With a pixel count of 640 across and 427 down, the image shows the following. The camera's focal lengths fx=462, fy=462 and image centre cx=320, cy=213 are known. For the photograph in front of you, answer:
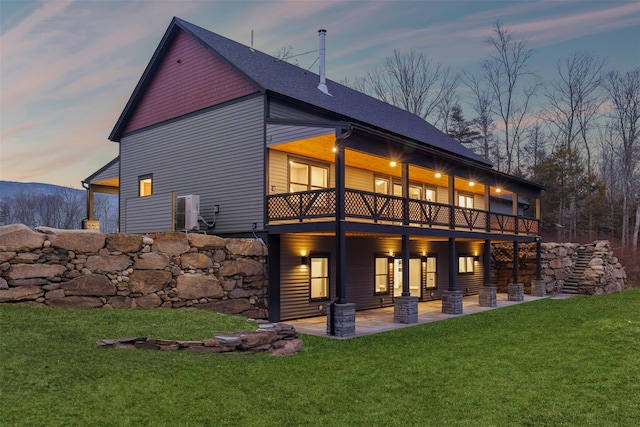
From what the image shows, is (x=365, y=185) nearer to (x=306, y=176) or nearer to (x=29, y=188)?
(x=306, y=176)

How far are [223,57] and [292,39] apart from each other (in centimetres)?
1582

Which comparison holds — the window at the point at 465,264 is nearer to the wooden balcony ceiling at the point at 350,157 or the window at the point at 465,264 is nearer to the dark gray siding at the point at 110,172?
the wooden balcony ceiling at the point at 350,157

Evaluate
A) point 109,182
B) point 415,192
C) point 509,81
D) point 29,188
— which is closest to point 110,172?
point 109,182

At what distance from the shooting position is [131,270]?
1100cm

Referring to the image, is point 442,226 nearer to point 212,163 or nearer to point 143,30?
point 212,163

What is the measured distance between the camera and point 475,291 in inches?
957

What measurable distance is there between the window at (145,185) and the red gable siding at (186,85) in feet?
6.93

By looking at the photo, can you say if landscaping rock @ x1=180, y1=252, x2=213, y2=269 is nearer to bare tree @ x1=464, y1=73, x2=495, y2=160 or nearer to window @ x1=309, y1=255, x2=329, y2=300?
window @ x1=309, y1=255, x2=329, y2=300

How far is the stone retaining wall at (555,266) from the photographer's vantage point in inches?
937

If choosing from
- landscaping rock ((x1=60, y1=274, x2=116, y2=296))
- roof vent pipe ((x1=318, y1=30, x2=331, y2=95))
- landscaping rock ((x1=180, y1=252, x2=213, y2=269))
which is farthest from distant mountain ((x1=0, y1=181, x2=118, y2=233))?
landscaping rock ((x1=60, y1=274, x2=116, y2=296))

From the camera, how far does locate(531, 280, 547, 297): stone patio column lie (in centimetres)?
2255

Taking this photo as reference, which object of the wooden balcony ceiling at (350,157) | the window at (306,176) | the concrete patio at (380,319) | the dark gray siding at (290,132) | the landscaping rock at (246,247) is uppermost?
the dark gray siding at (290,132)

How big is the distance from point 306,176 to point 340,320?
18.9 feet

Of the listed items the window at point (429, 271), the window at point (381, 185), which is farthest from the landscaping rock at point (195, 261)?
the window at point (429, 271)
